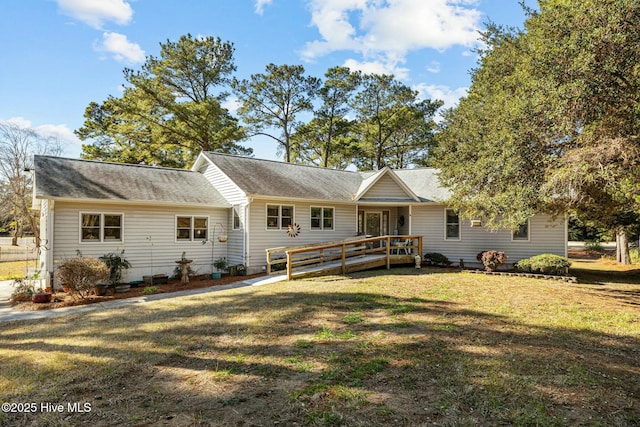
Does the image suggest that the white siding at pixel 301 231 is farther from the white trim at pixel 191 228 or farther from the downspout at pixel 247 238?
the white trim at pixel 191 228

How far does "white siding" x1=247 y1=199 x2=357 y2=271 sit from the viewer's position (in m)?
14.7

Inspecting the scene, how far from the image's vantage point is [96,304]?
32.4 ft

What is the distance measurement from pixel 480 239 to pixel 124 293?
1498cm

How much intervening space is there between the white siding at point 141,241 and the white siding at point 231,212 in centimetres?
65

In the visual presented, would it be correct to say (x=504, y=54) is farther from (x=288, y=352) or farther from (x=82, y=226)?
(x=82, y=226)

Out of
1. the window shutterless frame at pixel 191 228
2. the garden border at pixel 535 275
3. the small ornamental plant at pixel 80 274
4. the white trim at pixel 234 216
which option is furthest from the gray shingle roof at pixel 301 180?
the small ornamental plant at pixel 80 274

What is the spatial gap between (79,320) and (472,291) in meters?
10.3

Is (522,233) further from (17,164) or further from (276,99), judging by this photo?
(17,164)

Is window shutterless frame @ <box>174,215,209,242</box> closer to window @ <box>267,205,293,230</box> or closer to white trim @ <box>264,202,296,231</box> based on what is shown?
white trim @ <box>264,202,296,231</box>

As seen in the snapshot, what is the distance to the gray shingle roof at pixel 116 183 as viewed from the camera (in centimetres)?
1203

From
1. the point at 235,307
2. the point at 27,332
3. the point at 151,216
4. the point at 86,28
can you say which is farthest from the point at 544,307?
the point at 86,28

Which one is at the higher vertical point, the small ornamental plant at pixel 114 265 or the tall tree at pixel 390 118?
the tall tree at pixel 390 118

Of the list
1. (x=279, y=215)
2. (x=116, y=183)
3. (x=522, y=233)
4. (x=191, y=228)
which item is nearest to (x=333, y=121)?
(x=279, y=215)

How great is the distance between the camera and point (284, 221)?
51.8 ft
